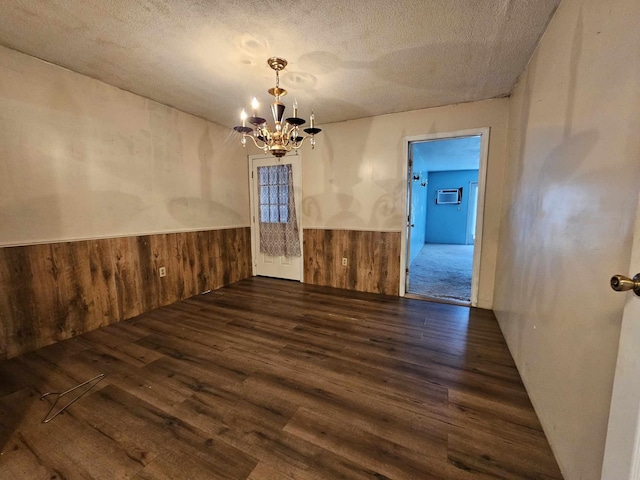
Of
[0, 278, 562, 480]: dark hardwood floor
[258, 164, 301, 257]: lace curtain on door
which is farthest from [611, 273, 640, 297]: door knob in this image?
[258, 164, 301, 257]: lace curtain on door

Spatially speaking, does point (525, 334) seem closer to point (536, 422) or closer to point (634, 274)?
point (536, 422)

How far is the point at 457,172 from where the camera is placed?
317 inches

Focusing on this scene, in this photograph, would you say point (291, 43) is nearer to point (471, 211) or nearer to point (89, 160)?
point (89, 160)

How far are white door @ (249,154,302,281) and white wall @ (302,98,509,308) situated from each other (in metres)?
0.13

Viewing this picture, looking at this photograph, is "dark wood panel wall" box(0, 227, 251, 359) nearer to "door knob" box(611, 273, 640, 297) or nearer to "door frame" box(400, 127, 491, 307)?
"door frame" box(400, 127, 491, 307)

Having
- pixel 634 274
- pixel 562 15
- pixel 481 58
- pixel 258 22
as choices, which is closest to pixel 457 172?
pixel 481 58

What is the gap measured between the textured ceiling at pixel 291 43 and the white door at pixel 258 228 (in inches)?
50.2

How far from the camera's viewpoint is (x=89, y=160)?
A: 2418 millimetres

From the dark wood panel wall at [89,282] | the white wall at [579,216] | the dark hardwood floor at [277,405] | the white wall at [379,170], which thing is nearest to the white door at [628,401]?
the white wall at [579,216]

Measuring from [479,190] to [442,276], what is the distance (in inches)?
72.4

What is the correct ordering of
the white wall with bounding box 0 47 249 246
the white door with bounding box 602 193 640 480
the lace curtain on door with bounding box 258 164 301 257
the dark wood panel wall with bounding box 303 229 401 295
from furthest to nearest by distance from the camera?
the lace curtain on door with bounding box 258 164 301 257
the dark wood panel wall with bounding box 303 229 401 295
the white wall with bounding box 0 47 249 246
the white door with bounding box 602 193 640 480

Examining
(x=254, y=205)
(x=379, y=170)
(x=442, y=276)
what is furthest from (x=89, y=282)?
(x=442, y=276)

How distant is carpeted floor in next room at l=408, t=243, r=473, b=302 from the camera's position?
3.47 m

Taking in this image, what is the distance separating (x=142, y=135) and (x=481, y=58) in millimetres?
3352
